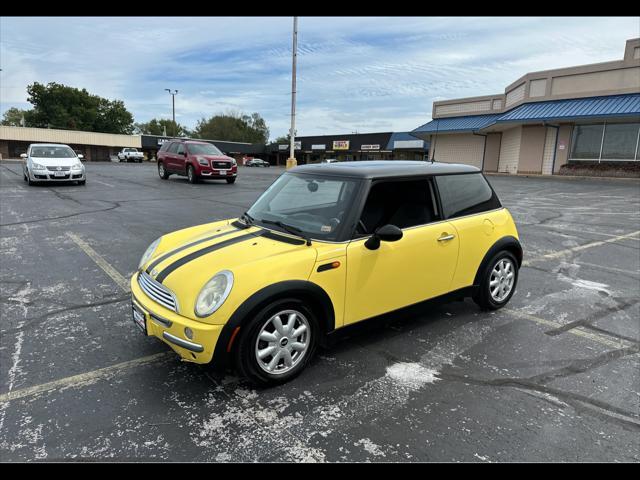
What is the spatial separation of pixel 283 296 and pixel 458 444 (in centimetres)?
139

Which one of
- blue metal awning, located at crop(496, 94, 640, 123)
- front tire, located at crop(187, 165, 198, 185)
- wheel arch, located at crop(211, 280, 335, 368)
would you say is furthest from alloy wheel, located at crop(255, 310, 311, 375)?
blue metal awning, located at crop(496, 94, 640, 123)

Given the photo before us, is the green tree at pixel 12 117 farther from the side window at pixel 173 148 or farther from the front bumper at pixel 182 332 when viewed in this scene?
the front bumper at pixel 182 332

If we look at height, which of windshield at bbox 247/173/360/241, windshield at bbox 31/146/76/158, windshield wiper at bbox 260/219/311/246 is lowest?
windshield wiper at bbox 260/219/311/246

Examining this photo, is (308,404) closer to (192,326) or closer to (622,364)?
(192,326)

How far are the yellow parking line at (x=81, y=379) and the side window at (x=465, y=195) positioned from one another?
284 centimetres

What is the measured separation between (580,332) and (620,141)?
26943mm

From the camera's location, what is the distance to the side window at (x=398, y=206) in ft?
11.5

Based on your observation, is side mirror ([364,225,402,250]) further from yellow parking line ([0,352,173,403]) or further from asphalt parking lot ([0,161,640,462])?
yellow parking line ([0,352,173,403])

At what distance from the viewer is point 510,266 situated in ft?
15.1

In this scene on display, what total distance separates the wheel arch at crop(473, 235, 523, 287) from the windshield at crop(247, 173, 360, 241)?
1697mm

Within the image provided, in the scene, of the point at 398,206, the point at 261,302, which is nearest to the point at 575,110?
the point at 398,206

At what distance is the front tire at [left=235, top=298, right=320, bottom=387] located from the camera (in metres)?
2.83

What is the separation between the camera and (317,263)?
3051mm

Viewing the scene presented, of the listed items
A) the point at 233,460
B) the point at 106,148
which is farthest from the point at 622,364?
the point at 106,148
